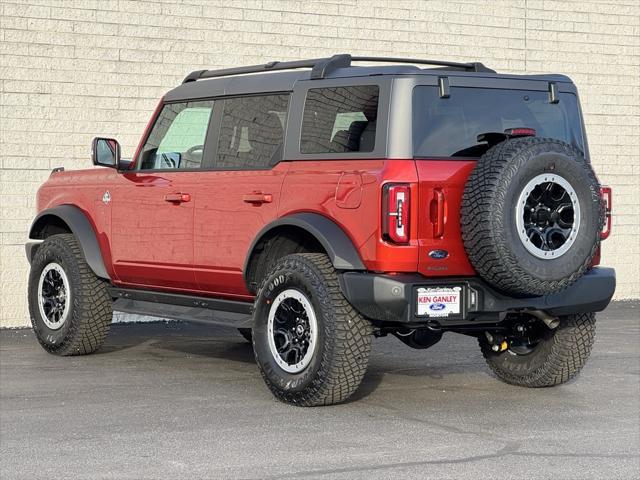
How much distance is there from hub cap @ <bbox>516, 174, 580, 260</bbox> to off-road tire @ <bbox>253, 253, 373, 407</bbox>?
3.62ft

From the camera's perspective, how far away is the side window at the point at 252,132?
8.62m

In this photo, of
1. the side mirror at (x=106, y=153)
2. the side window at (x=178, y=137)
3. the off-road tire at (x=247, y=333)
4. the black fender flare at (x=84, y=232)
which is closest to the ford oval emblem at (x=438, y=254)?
the side window at (x=178, y=137)

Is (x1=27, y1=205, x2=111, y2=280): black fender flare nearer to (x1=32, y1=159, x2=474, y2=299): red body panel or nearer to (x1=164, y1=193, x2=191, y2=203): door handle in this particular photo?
(x1=32, y1=159, x2=474, y2=299): red body panel

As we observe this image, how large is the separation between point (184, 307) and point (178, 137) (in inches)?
47.9

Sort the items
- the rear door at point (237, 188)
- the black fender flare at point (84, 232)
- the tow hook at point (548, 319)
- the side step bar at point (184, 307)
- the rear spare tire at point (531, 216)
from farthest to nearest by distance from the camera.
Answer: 1. the black fender flare at point (84, 232)
2. the side step bar at point (184, 307)
3. the rear door at point (237, 188)
4. the tow hook at point (548, 319)
5. the rear spare tire at point (531, 216)

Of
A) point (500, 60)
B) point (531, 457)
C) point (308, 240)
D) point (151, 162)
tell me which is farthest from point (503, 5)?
point (531, 457)

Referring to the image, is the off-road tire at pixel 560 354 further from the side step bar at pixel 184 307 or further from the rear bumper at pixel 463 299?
the side step bar at pixel 184 307

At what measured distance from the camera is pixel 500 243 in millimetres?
7410

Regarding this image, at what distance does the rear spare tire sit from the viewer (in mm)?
7410

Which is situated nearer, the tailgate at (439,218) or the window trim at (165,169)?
the tailgate at (439,218)

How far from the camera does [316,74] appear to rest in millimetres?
8406

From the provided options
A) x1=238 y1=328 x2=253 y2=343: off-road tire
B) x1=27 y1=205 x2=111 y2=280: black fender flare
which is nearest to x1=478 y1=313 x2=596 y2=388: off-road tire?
x1=238 y1=328 x2=253 y2=343: off-road tire

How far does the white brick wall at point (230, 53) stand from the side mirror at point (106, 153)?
2.84 m

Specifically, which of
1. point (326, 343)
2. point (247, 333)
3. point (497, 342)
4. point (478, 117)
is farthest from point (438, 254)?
point (247, 333)
